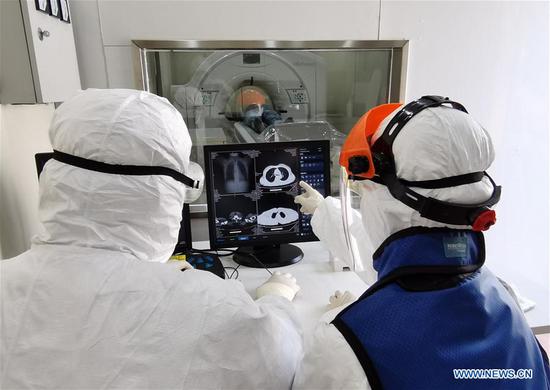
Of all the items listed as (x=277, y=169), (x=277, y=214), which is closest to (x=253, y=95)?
(x=277, y=169)

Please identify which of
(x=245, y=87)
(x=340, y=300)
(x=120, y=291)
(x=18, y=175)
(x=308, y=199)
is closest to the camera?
(x=120, y=291)

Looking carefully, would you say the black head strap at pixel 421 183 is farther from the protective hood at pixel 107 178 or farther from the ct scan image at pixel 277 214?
the ct scan image at pixel 277 214

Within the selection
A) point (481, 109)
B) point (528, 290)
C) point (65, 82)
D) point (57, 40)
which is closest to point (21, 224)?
point (65, 82)

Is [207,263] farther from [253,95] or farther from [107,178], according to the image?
[253,95]

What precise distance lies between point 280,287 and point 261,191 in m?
0.42

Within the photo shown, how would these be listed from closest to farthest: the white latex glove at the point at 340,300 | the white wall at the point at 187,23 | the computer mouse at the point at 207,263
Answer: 1. the white latex glove at the point at 340,300
2. the computer mouse at the point at 207,263
3. the white wall at the point at 187,23

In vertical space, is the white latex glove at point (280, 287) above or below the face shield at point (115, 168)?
below

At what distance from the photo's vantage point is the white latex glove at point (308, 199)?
150 cm

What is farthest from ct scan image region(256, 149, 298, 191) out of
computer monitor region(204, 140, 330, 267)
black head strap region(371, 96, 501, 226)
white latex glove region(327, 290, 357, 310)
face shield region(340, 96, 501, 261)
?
black head strap region(371, 96, 501, 226)

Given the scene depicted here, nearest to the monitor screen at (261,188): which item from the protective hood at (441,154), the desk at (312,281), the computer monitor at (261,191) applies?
the computer monitor at (261,191)

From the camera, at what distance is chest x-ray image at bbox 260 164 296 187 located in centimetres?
156

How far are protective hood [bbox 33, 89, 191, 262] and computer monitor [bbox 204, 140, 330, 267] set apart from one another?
26.1 inches

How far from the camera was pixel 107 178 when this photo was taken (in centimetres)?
79

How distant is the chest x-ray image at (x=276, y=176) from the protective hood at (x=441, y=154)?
0.79m
